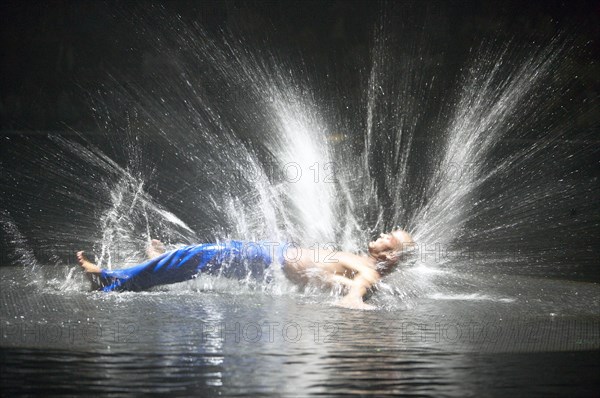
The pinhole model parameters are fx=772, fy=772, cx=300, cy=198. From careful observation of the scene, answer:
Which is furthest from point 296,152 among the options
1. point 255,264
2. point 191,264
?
point 191,264

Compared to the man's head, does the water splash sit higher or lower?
higher

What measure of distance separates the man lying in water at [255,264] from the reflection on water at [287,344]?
0.10m

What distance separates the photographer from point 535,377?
2039mm

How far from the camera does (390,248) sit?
347cm

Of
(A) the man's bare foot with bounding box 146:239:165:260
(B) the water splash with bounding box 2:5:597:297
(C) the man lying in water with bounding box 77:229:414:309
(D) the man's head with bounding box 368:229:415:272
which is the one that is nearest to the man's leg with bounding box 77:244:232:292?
(C) the man lying in water with bounding box 77:229:414:309

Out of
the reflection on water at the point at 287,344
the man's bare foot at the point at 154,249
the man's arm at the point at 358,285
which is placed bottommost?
the reflection on water at the point at 287,344

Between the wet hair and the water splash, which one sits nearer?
the wet hair

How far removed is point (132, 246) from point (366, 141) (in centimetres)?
297

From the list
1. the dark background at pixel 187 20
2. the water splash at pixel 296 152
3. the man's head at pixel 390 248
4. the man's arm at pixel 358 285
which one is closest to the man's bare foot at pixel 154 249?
the water splash at pixel 296 152

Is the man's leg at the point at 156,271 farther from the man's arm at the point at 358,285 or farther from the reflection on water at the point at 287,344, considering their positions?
the man's arm at the point at 358,285

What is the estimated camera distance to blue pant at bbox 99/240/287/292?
11.3 feet

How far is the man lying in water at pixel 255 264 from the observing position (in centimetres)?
343

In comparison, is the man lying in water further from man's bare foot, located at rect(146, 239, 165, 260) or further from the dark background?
the dark background

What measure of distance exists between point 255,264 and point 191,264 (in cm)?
29
